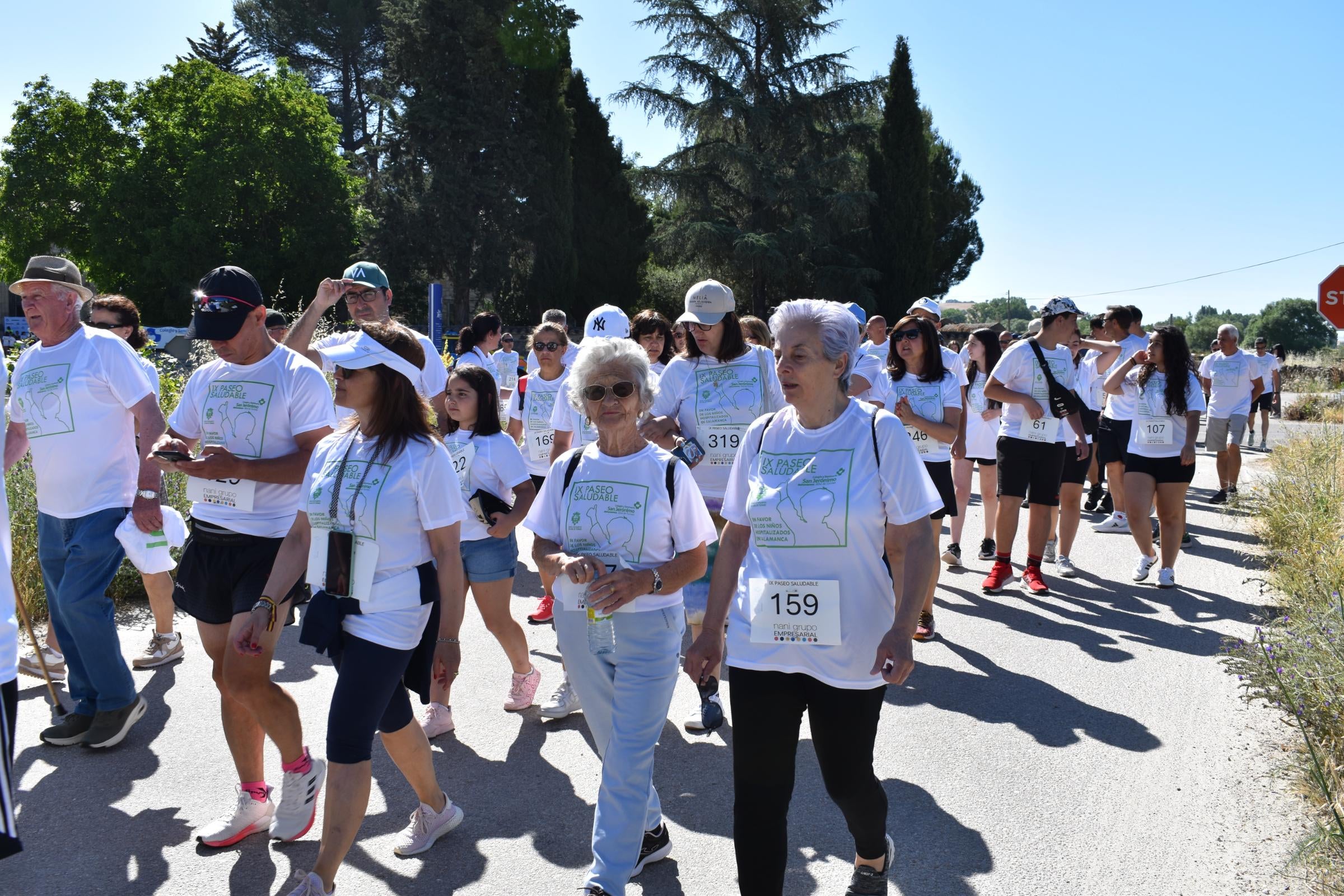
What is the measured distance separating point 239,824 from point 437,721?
128 cm

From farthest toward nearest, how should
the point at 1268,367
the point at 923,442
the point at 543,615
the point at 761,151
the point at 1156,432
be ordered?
1. the point at 761,151
2. the point at 1268,367
3. the point at 1156,432
4. the point at 923,442
5. the point at 543,615

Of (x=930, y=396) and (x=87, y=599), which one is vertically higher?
(x=930, y=396)

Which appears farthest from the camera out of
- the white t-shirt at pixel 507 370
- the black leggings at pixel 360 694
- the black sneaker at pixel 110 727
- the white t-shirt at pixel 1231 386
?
the white t-shirt at pixel 1231 386

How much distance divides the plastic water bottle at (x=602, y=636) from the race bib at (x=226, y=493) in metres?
1.49

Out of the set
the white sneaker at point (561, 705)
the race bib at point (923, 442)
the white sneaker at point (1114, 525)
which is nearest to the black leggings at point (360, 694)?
the white sneaker at point (561, 705)

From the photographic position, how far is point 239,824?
370cm

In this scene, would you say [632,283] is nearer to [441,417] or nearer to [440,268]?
[440,268]

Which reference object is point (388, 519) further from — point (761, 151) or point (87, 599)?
point (761, 151)

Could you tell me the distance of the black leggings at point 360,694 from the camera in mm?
3090

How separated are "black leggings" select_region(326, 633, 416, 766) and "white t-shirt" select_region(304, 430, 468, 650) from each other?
4 centimetres

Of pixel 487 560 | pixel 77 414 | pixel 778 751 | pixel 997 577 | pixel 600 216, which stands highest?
pixel 600 216

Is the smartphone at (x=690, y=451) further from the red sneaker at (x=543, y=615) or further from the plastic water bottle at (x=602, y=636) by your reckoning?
the red sneaker at (x=543, y=615)

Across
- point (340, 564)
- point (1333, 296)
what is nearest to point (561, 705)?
point (340, 564)

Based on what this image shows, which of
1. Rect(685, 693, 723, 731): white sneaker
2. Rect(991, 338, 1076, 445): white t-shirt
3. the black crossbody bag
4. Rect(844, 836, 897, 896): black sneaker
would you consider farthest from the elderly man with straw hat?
the black crossbody bag
